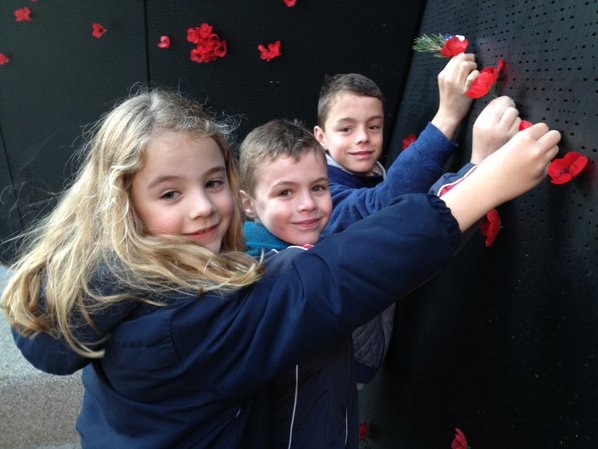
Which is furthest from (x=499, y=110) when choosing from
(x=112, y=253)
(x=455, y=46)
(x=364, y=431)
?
(x=364, y=431)

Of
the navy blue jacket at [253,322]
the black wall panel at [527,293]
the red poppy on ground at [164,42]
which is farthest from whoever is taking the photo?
the red poppy on ground at [164,42]

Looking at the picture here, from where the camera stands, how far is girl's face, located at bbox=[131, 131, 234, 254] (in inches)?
44.6

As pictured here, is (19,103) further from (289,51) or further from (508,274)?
(508,274)

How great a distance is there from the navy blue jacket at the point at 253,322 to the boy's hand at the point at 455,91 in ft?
2.21

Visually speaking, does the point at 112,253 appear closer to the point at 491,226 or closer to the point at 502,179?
the point at 502,179

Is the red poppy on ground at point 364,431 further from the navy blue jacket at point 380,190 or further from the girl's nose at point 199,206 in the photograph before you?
the girl's nose at point 199,206

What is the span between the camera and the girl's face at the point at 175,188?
1133 millimetres

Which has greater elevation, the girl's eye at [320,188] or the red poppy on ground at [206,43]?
the red poppy on ground at [206,43]

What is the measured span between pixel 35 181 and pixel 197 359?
10.8 feet

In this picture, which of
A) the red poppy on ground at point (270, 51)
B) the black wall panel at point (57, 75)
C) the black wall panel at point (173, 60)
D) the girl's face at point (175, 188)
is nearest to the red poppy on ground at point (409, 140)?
the black wall panel at point (173, 60)

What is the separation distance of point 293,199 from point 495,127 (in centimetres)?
59

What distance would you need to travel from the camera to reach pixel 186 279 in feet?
3.42

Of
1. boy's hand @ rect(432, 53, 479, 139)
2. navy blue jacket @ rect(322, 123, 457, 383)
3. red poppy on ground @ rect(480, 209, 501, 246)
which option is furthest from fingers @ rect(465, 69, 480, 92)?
red poppy on ground @ rect(480, 209, 501, 246)

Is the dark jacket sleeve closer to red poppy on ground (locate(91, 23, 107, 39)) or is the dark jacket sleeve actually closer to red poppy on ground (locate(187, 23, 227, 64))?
red poppy on ground (locate(187, 23, 227, 64))
